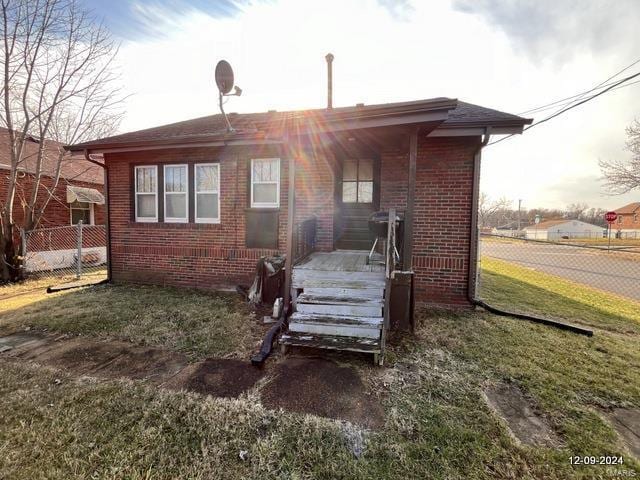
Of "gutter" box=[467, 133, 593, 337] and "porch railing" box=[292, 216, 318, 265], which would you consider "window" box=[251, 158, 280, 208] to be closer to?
"porch railing" box=[292, 216, 318, 265]

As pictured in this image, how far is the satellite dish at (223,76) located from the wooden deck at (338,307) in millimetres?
4372

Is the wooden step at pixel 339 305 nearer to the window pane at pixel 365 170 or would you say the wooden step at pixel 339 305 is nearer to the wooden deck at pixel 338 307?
the wooden deck at pixel 338 307

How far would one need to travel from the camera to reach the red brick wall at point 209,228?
20.0 feet

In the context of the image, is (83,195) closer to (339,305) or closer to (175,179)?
(175,179)

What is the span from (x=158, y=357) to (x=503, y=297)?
7.06 metres

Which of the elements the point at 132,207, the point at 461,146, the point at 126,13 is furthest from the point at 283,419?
the point at 126,13

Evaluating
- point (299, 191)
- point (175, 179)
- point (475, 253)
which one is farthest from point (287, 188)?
point (475, 253)

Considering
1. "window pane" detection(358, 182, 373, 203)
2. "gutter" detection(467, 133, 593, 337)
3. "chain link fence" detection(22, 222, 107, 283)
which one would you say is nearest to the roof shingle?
"gutter" detection(467, 133, 593, 337)

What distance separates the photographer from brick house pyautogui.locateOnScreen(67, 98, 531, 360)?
425 cm

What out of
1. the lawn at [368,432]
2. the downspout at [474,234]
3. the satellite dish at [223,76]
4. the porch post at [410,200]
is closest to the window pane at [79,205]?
the satellite dish at [223,76]

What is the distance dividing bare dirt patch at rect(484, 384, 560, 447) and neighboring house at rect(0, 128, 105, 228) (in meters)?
13.1

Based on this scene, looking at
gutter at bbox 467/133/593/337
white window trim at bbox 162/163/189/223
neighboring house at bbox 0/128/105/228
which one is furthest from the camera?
neighboring house at bbox 0/128/105/228

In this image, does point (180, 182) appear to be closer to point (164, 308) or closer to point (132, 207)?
point (132, 207)

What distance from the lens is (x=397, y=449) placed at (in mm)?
2189
